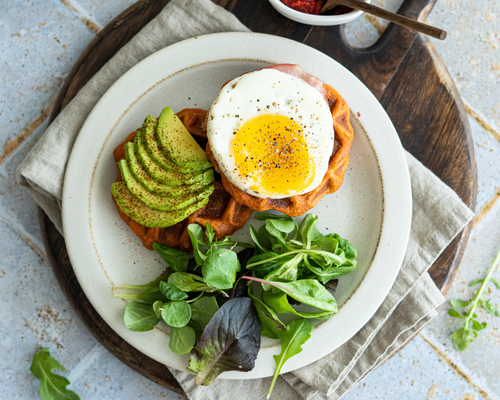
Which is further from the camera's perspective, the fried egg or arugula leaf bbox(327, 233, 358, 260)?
arugula leaf bbox(327, 233, 358, 260)

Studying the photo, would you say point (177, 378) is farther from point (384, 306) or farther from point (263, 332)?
point (384, 306)

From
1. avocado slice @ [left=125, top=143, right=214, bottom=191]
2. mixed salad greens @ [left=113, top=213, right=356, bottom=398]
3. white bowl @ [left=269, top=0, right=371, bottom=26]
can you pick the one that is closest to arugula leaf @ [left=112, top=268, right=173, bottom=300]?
mixed salad greens @ [left=113, top=213, right=356, bottom=398]

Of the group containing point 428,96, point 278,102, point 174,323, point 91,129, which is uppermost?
point 428,96

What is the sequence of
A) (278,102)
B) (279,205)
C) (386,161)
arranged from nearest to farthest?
1. (278,102)
2. (279,205)
3. (386,161)

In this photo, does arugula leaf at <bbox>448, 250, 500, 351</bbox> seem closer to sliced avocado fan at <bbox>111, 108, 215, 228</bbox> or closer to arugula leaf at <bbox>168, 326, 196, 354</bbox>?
arugula leaf at <bbox>168, 326, 196, 354</bbox>

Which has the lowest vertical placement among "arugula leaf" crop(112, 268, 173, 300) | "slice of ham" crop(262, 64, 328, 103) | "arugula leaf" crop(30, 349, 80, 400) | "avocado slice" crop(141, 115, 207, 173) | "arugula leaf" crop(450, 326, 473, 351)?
"arugula leaf" crop(30, 349, 80, 400)

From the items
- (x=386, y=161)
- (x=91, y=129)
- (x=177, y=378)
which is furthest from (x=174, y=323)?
(x=386, y=161)

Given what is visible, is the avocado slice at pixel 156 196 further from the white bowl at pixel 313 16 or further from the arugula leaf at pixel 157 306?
the white bowl at pixel 313 16
